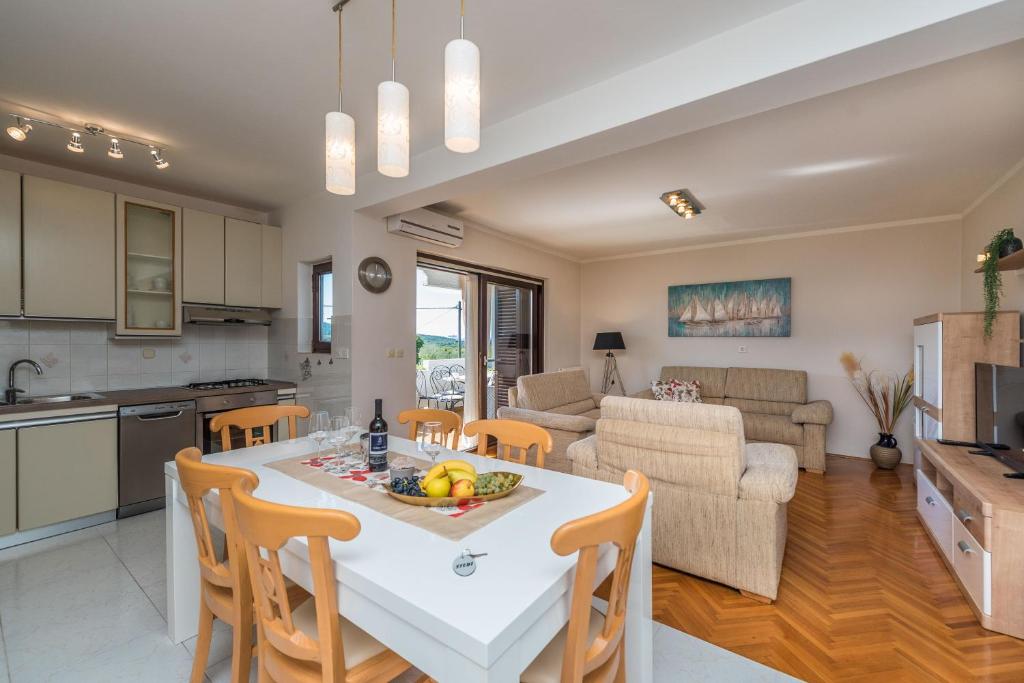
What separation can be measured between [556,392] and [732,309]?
8.19ft

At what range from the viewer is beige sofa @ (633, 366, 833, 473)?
165 inches

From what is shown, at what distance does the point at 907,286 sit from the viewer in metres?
4.44

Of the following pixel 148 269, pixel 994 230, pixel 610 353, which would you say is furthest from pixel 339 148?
pixel 610 353

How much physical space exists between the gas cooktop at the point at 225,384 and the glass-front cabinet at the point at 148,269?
46 centimetres

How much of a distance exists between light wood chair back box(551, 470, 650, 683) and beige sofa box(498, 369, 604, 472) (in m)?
2.51

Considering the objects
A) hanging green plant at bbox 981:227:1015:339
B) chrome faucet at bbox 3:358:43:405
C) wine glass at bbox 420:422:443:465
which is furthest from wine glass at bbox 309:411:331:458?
hanging green plant at bbox 981:227:1015:339

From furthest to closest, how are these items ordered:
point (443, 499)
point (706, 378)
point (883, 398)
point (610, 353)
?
1. point (610, 353)
2. point (706, 378)
3. point (883, 398)
4. point (443, 499)

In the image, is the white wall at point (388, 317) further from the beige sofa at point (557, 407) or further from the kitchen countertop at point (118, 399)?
the beige sofa at point (557, 407)

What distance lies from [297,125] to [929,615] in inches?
161

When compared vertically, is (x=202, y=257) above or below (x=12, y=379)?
above

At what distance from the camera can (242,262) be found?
3.76 m

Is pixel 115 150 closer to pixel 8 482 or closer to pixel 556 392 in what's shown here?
pixel 8 482

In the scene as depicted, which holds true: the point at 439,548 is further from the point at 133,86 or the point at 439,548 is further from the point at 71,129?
the point at 71,129

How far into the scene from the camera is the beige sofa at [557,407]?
3.66m
